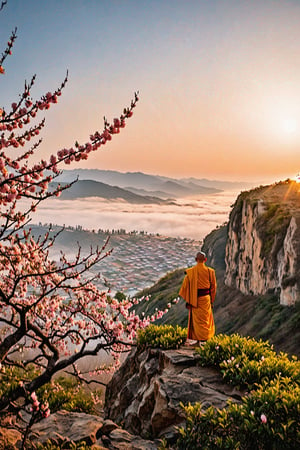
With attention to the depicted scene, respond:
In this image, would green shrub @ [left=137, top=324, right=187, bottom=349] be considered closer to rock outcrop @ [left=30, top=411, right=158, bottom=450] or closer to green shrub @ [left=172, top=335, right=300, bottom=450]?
rock outcrop @ [left=30, top=411, right=158, bottom=450]

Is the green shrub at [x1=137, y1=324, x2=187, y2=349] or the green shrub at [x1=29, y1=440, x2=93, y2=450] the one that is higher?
the green shrub at [x1=137, y1=324, x2=187, y2=349]

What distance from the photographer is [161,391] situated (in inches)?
305

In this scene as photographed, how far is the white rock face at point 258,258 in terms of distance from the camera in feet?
79.5

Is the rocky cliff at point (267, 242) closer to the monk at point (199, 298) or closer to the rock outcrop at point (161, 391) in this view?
the monk at point (199, 298)

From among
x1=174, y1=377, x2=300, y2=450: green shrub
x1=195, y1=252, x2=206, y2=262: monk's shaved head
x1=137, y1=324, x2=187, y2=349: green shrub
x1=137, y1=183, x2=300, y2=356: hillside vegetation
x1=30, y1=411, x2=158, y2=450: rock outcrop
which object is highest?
x1=195, y1=252, x2=206, y2=262: monk's shaved head

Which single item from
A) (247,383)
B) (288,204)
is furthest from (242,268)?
(247,383)

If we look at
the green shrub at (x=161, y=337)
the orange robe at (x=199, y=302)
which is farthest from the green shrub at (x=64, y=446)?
the orange robe at (x=199, y=302)

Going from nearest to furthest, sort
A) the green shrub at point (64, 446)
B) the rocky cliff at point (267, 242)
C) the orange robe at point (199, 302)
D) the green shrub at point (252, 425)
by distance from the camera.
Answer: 1. the green shrub at point (252, 425)
2. the green shrub at point (64, 446)
3. the orange robe at point (199, 302)
4. the rocky cliff at point (267, 242)

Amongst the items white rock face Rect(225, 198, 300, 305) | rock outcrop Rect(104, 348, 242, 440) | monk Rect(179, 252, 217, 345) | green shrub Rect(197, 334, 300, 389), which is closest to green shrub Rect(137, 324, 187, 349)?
rock outcrop Rect(104, 348, 242, 440)

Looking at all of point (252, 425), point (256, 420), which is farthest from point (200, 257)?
point (252, 425)

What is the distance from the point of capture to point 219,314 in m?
34.5

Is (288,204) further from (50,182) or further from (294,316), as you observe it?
(50,182)

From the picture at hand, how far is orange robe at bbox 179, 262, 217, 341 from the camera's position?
1034 cm

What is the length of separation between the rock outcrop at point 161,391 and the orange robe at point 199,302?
69cm
